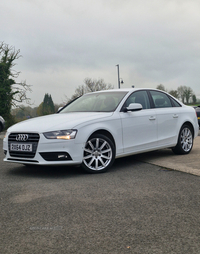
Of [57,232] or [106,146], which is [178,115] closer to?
[106,146]

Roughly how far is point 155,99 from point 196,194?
338 cm

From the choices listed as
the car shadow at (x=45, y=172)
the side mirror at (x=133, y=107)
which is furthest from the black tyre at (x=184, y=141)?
the car shadow at (x=45, y=172)

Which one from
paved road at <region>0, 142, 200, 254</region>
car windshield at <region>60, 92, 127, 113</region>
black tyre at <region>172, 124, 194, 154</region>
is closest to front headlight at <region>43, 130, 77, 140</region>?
paved road at <region>0, 142, 200, 254</region>

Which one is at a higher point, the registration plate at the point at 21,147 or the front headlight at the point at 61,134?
the front headlight at the point at 61,134

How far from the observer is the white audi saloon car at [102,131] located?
5.25 meters

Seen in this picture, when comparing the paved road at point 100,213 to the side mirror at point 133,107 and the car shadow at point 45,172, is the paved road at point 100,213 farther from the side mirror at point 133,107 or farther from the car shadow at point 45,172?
the side mirror at point 133,107

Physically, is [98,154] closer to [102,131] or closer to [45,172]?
[102,131]

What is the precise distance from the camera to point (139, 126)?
637cm

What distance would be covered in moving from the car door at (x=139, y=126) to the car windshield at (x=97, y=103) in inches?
8.5

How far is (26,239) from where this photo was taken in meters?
2.75

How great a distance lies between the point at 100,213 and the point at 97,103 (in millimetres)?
3468

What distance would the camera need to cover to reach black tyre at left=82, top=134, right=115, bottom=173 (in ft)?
18.0

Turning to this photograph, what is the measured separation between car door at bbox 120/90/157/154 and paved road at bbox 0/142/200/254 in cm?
84

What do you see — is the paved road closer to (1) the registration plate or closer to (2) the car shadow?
(2) the car shadow
